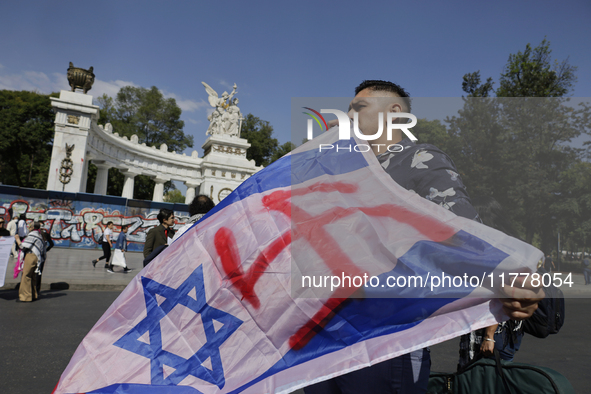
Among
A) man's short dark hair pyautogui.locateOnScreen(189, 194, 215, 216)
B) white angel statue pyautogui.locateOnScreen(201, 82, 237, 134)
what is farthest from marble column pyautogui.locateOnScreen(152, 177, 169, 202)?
man's short dark hair pyautogui.locateOnScreen(189, 194, 215, 216)

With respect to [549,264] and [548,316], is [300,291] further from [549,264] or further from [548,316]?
[548,316]

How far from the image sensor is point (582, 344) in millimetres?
5680

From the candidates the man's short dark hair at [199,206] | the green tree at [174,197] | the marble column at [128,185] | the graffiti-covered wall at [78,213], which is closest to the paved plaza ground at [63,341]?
the man's short dark hair at [199,206]

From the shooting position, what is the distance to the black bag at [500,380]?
1.38 metres

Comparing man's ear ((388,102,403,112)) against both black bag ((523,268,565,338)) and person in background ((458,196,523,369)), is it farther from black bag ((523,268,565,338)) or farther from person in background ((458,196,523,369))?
black bag ((523,268,565,338))

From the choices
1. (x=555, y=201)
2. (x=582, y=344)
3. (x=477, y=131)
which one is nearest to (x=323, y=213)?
(x=477, y=131)

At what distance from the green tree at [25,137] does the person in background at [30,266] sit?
29.5 m

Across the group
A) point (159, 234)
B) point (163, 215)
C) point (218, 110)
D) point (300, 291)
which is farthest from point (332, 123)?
point (218, 110)

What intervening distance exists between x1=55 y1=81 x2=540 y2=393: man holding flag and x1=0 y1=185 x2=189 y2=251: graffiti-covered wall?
16736 millimetres

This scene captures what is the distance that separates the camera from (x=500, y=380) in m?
1.54

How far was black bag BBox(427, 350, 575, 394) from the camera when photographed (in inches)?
54.4

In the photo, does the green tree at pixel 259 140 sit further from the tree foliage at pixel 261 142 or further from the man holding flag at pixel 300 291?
the man holding flag at pixel 300 291

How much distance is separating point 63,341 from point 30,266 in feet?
10.3

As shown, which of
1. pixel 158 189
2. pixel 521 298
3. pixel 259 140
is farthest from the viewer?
pixel 259 140
